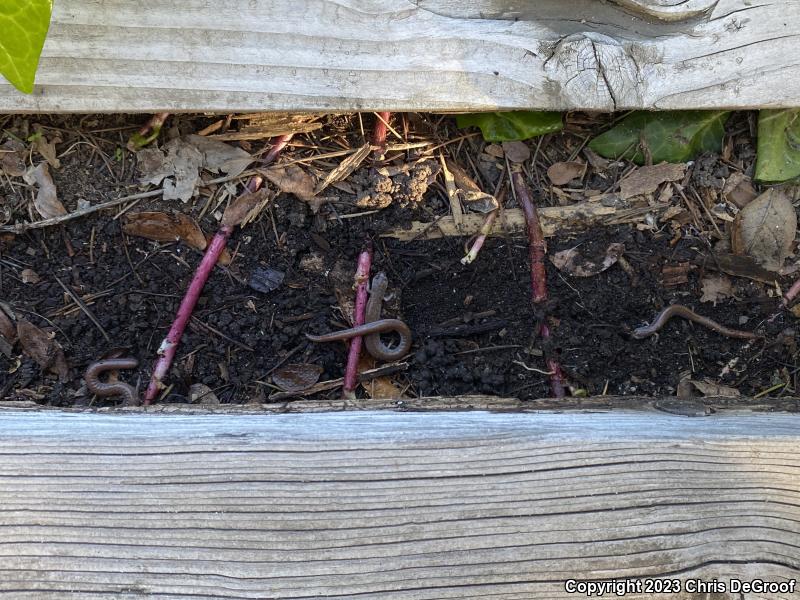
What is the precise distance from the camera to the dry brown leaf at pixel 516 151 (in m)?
2.47

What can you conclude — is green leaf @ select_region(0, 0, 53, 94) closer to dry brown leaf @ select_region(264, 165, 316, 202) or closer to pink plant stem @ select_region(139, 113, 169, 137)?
pink plant stem @ select_region(139, 113, 169, 137)

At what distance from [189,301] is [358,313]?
2.08 ft

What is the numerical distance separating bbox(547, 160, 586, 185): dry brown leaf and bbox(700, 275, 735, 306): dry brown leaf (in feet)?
2.14

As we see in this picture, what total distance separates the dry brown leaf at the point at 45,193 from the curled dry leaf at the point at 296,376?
1.01 metres

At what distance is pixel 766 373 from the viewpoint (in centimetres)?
245

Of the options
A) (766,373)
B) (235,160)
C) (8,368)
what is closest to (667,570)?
(766,373)

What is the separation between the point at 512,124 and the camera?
2400mm

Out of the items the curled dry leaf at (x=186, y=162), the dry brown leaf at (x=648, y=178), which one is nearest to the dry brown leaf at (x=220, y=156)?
the curled dry leaf at (x=186, y=162)

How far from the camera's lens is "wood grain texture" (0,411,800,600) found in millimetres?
1445

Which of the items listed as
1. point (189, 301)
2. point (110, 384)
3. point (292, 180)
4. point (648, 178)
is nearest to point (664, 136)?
point (648, 178)

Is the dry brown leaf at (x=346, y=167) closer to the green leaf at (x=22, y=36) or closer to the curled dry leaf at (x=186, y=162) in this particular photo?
the curled dry leaf at (x=186, y=162)

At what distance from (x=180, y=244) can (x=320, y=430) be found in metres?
1.17

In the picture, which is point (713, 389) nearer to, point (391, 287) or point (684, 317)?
point (684, 317)

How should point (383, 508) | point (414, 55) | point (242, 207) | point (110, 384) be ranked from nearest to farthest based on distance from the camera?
point (383, 508)
point (414, 55)
point (110, 384)
point (242, 207)
